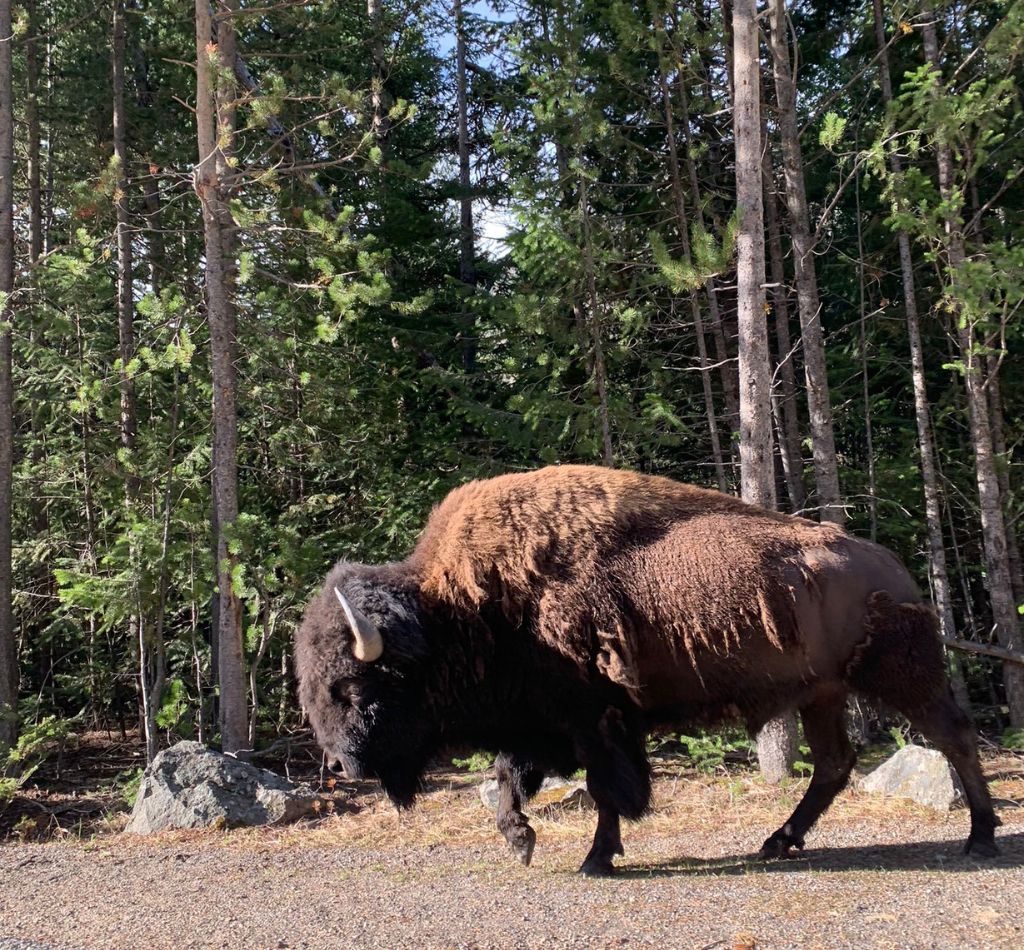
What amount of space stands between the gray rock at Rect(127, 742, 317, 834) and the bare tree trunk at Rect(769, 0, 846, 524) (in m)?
6.64

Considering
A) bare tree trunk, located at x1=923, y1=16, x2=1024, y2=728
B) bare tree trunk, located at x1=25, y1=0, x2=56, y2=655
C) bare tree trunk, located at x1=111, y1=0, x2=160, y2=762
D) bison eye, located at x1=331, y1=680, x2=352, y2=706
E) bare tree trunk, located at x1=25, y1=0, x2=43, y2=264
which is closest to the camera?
bison eye, located at x1=331, y1=680, x2=352, y2=706

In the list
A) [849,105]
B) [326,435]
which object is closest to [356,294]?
[326,435]

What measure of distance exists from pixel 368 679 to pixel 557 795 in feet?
11.2

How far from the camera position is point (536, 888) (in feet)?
18.3

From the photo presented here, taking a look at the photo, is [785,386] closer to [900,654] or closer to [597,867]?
[900,654]

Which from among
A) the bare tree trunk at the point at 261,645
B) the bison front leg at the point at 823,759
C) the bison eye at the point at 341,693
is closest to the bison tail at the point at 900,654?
the bison front leg at the point at 823,759

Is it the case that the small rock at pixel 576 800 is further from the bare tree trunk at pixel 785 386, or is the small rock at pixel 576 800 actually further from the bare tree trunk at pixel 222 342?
the bare tree trunk at pixel 785 386

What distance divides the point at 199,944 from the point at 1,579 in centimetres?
790

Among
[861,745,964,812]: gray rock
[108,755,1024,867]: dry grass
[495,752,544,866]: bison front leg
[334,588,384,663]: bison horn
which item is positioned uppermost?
[334,588,384,663]: bison horn

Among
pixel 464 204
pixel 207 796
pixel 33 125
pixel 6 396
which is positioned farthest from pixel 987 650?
pixel 33 125

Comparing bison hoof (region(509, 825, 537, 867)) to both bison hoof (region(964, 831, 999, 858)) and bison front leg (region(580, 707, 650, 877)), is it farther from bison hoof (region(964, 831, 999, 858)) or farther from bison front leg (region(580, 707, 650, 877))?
bison hoof (region(964, 831, 999, 858))

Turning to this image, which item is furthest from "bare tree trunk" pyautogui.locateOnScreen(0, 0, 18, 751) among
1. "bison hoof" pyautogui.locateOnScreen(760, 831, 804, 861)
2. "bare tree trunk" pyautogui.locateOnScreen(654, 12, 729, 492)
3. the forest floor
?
"bison hoof" pyautogui.locateOnScreen(760, 831, 804, 861)

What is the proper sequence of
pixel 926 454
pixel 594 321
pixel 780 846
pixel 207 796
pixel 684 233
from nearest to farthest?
pixel 780 846 < pixel 207 796 < pixel 594 321 < pixel 926 454 < pixel 684 233

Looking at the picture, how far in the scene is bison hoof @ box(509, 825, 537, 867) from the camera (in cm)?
622
